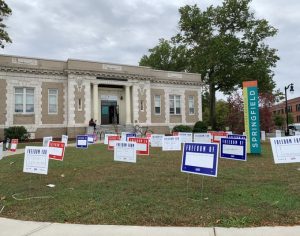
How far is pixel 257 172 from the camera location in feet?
30.5

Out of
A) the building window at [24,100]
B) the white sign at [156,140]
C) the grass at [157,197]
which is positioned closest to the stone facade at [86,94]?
the building window at [24,100]

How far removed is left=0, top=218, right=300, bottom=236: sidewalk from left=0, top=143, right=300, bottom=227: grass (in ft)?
0.74

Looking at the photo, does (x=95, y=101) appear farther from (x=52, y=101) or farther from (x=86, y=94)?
(x=52, y=101)

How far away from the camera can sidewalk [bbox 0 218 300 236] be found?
14.8ft

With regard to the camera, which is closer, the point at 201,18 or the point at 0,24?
the point at 0,24

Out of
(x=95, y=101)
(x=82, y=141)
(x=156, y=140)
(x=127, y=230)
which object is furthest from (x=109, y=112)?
(x=127, y=230)

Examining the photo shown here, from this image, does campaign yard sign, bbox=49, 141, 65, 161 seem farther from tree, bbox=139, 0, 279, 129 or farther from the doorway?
tree, bbox=139, 0, 279, 129

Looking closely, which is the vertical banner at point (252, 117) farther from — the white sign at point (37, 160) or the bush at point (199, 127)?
the bush at point (199, 127)

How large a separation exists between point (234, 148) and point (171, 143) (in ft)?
14.9

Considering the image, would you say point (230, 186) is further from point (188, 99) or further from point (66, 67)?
point (188, 99)

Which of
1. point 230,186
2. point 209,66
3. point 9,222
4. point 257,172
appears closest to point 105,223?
point 9,222

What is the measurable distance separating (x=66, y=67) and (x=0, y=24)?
24.6 feet

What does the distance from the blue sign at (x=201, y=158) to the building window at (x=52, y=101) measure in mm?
25717

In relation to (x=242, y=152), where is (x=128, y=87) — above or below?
above
